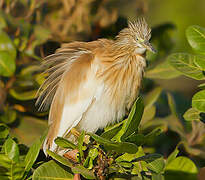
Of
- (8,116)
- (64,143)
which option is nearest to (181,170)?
(64,143)

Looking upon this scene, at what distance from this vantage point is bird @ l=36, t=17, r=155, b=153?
2.43 metres

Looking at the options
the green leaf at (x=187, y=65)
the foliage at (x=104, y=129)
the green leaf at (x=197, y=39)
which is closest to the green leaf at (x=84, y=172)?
the foliage at (x=104, y=129)

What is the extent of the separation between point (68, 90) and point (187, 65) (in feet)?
2.43

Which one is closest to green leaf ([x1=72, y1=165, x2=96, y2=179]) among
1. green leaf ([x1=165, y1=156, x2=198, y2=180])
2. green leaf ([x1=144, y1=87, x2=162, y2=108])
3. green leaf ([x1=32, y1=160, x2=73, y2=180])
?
green leaf ([x1=32, y1=160, x2=73, y2=180])

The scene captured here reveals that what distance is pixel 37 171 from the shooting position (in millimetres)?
1867

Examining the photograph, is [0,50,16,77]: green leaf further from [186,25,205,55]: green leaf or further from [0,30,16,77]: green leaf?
[186,25,205,55]: green leaf

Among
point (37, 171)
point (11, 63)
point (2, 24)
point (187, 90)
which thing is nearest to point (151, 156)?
point (37, 171)

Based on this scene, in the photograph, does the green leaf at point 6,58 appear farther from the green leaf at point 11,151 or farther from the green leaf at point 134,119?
the green leaf at point 134,119

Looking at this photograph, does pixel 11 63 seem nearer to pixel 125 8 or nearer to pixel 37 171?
pixel 37 171

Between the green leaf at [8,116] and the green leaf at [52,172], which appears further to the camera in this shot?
the green leaf at [8,116]

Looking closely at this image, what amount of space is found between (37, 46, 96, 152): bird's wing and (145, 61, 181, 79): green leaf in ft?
1.72

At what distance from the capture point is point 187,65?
2.21 metres

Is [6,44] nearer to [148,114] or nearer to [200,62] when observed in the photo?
[148,114]

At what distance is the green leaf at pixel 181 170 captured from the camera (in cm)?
166
